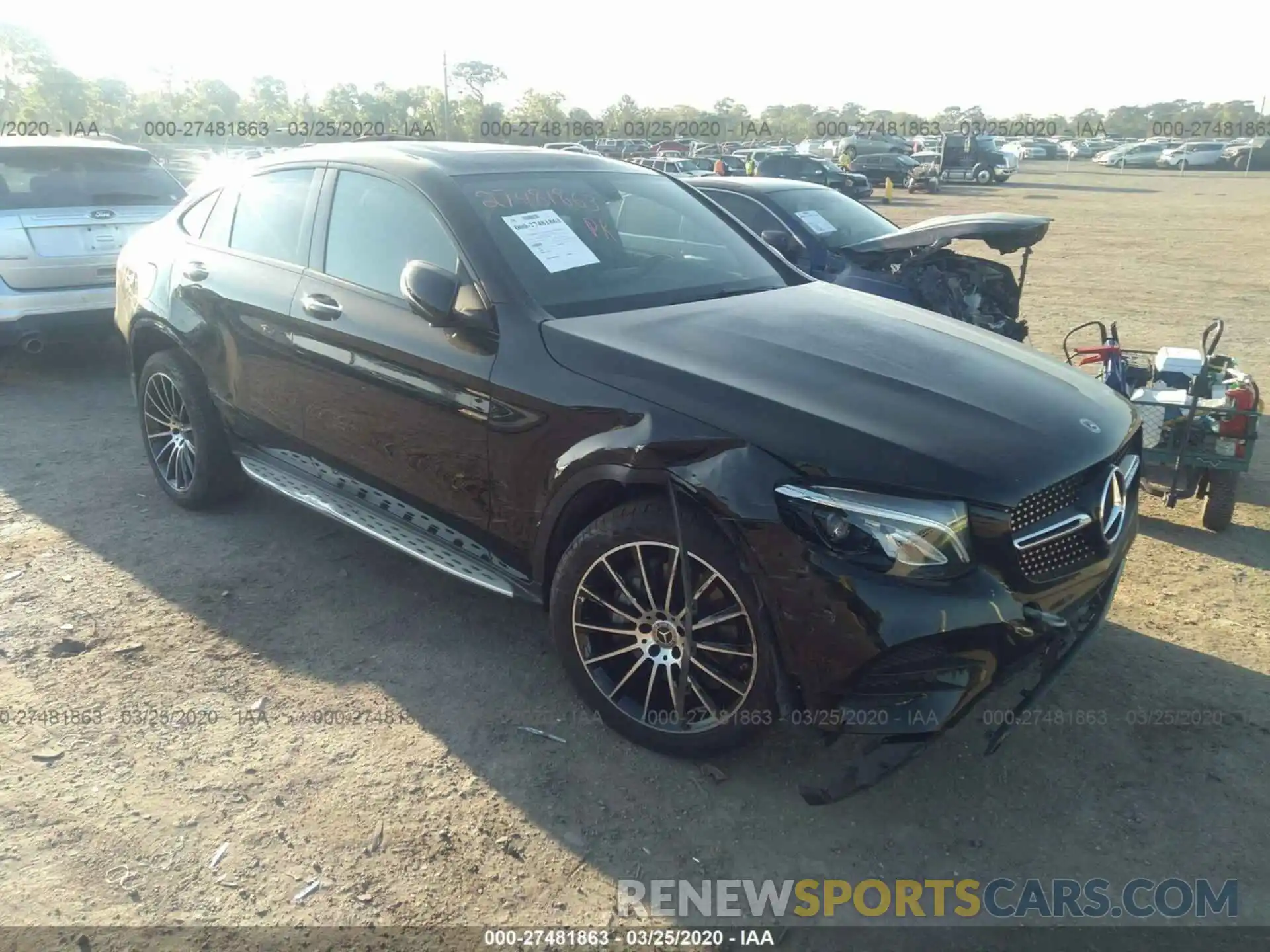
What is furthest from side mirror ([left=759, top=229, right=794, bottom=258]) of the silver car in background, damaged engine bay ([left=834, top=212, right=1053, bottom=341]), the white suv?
the white suv

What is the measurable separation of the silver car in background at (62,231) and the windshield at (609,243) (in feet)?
14.9

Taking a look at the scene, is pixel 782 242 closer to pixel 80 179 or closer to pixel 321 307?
pixel 321 307

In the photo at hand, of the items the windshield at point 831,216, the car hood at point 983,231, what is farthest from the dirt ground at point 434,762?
the windshield at point 831,216

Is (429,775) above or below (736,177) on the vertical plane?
below

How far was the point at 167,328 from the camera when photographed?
457 cm

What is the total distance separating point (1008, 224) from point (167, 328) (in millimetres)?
4821

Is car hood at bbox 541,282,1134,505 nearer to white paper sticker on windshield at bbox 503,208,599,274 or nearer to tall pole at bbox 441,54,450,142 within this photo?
white paper sticker on windshield at bbox 503,208,599,274

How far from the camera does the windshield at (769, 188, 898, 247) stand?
22.5ft

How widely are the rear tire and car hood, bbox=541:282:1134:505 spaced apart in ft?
5.90

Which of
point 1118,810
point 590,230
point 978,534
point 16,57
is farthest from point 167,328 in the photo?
point 16,57

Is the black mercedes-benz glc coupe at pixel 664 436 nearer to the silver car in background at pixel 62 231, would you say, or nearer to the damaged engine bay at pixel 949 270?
the damaged engine bay at pixel 949 270

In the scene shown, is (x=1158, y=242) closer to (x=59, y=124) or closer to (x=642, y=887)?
(x=642, y=887)

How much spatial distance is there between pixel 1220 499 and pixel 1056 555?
103 inches

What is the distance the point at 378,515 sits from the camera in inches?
145
